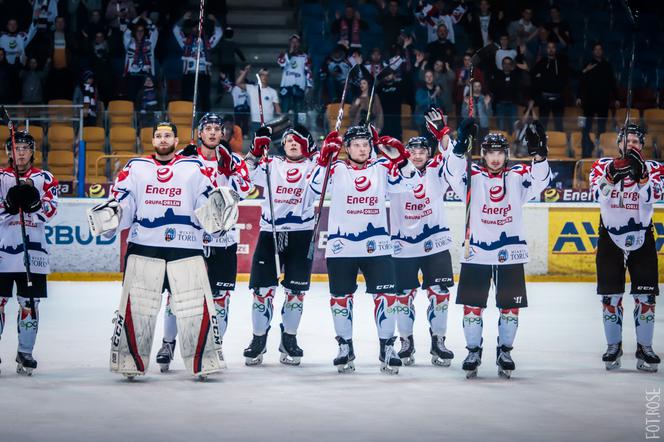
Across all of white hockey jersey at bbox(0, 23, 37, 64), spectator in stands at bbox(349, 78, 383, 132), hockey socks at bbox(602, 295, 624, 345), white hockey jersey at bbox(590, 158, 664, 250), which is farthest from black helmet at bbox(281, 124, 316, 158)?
white hockey jersey at bbox(0, 23, 37, 64)

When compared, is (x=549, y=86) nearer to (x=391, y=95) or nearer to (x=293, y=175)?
(x=391, y=95)

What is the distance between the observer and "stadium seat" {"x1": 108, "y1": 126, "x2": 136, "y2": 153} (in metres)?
14.2

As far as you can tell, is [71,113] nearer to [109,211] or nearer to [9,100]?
[9,100]

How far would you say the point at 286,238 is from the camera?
8.64 metres

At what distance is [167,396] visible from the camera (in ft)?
23.8

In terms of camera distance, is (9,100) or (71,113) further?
(9,100)

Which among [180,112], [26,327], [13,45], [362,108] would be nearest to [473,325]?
[26,327]

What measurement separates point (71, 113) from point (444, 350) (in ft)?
23.1

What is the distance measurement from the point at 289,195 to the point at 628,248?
8.40 ft

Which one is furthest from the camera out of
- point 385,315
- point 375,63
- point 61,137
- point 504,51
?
point 504,51

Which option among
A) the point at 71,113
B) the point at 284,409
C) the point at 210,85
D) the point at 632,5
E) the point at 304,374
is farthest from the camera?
the point at 210,85

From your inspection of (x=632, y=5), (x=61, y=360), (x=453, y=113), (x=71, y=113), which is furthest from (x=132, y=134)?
(x=632, y=5)

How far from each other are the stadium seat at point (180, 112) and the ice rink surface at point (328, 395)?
5.05m

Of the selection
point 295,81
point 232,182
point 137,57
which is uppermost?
point 137,57
